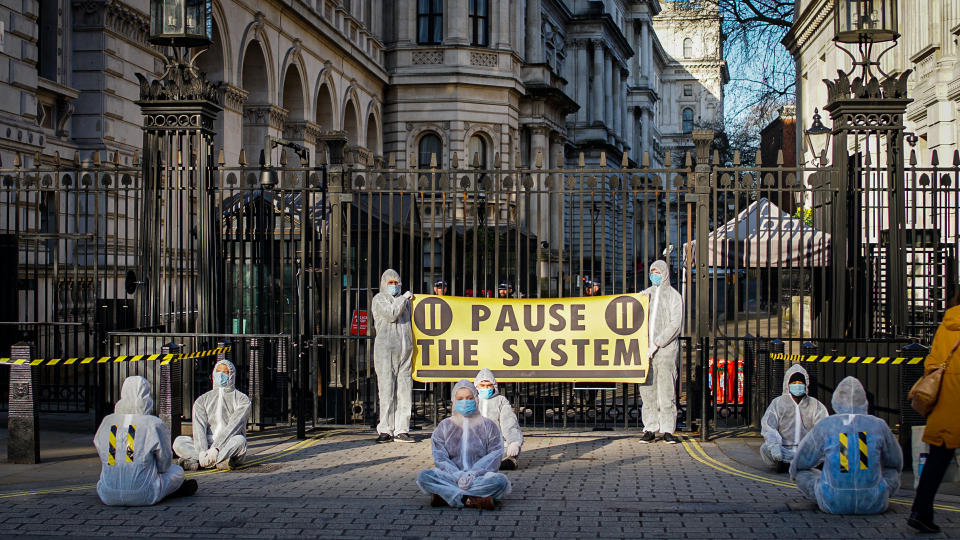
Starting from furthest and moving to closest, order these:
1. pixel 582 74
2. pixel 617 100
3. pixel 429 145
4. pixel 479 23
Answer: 1. pixel 617 100
2. pixel 582 74
3. pixel 479 23
4. pixel 429 145

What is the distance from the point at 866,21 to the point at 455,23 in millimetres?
33180

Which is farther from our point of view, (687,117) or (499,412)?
(687,117)

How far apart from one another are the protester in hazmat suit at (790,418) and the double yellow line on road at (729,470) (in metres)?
0.25

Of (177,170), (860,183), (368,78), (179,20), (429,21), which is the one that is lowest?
(860,183)

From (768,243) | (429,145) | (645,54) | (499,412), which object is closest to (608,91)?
(645,54)

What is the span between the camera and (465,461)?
8.01m

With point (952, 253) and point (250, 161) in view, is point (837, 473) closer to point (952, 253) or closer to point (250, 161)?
point (952, 253)

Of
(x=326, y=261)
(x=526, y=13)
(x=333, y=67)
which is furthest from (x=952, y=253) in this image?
(x=526, y=13)

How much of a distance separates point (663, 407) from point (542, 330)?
5.07 ft

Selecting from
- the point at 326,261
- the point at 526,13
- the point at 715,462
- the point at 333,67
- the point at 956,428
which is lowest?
the point at 715,462

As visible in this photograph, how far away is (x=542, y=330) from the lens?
37.4ft

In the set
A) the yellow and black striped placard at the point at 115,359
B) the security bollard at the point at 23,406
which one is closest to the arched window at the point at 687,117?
the yellow and black striped placard at the point at 115,359

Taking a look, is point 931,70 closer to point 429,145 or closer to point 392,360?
point 392,360

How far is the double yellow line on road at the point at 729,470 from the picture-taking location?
25.9 feet
